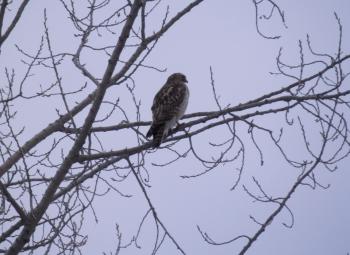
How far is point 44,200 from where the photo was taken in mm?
4105

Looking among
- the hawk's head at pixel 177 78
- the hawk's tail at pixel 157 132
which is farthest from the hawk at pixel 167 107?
the hawk's head at pixel 177 78

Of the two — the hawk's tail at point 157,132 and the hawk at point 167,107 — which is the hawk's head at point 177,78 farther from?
the hawk's tail at point 157,132

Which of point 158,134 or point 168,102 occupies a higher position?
point 168,102

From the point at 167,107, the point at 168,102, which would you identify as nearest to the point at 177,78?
the point at 168,102

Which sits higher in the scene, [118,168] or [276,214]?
[118,168]

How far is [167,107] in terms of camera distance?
7.23 metres

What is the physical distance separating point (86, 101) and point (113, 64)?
158 cm

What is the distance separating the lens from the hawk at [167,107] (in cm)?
633

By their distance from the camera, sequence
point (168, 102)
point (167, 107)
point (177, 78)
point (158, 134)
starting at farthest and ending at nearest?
point (177, 78) < point (168, 102) < point (167, 107) < point (158, 134)

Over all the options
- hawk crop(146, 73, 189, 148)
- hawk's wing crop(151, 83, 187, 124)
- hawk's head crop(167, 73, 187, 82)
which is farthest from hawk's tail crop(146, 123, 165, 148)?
hawk's head crop(167, 73, 187, 82)

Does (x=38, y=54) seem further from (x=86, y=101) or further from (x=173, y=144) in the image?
(x=173, y=144)

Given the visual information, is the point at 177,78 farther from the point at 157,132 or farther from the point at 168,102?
the point at 157,132

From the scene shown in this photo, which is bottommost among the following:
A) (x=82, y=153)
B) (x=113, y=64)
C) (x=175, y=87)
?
(x=82, y=153)

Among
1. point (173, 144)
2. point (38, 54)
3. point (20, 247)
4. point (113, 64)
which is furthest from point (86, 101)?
point (20, 247)
